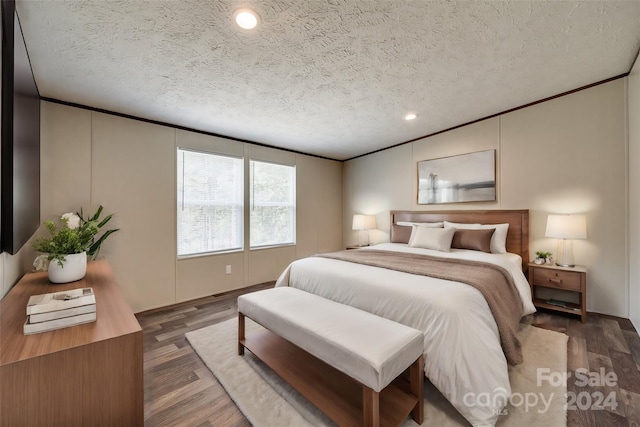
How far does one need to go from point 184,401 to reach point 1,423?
101cm

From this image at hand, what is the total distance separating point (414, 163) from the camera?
422cm

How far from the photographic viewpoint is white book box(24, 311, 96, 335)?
100cm

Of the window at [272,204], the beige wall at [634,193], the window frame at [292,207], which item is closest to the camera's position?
the beige wall at [634,193]

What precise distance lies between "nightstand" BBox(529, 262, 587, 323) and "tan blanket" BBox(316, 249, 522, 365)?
0.88 meters

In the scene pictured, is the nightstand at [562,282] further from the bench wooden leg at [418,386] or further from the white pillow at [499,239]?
the bench wooden leg at [418,386]

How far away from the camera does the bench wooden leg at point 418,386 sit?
4.75ft

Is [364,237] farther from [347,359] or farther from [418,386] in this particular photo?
[347,359]

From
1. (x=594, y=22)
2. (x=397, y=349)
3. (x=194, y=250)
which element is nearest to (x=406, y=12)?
(x=594, y=22)

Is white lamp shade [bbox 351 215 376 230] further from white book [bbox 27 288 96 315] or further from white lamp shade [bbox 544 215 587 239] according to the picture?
white book [bbox 27 288 96 315]

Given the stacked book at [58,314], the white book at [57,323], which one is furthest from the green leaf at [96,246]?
the white book at [57,323]

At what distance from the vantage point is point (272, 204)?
4.36 m

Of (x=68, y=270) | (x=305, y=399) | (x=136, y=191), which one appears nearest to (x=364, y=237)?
(x=305, y=399)

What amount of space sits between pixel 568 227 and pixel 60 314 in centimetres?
401

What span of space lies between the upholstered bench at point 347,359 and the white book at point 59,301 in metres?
1.03
